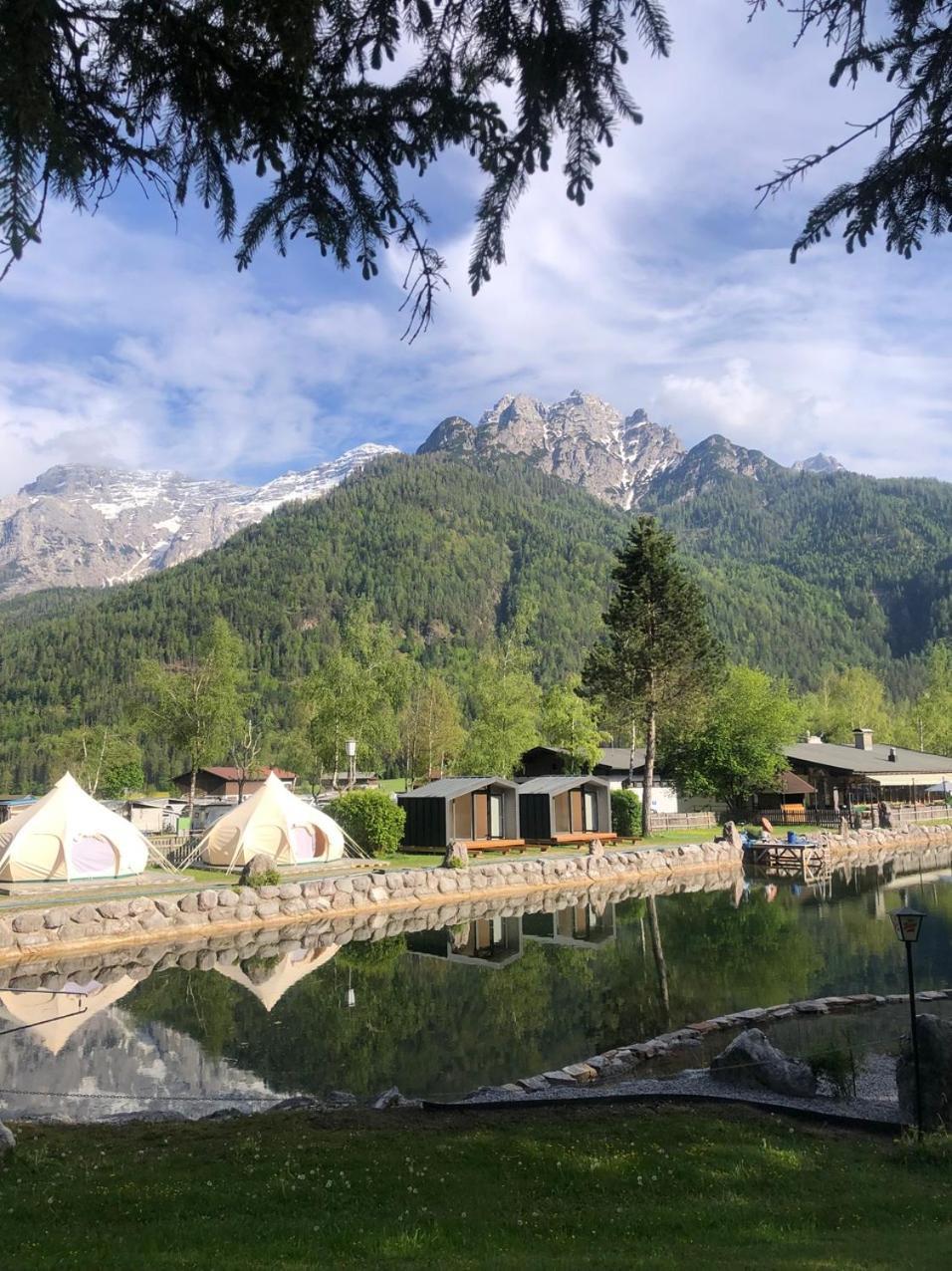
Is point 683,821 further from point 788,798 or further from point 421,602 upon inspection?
point 421,602

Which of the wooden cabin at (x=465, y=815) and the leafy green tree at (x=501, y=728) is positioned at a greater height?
the leafy green tree at (x=501, y=728)

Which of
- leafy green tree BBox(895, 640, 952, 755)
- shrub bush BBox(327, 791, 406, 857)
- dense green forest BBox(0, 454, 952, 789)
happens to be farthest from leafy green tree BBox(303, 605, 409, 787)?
dense green forest BBox(0, 454, 952, 789)

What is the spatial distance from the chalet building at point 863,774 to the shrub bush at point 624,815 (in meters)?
14.6

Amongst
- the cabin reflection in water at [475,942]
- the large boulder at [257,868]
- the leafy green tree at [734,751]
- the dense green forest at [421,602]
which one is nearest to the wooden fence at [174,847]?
the large boulder at [257,868]

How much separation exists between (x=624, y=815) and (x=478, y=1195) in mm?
36551

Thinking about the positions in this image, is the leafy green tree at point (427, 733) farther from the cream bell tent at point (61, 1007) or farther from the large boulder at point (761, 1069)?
the large boulder at point (761, 1069)

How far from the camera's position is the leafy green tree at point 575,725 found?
157ft

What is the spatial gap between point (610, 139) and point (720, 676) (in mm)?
40363

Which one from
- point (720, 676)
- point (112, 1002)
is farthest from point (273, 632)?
point (112, 1002)

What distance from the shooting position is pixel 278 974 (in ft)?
56.3

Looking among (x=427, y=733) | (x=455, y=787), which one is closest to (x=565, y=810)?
(x=455, y=787)

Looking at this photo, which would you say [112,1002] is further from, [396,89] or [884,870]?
[884,870]

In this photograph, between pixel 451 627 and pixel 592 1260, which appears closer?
pixel 592 1260

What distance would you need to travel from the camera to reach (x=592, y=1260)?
4.62 metres
